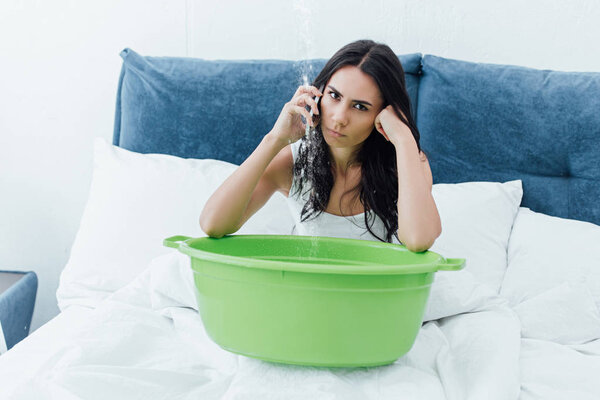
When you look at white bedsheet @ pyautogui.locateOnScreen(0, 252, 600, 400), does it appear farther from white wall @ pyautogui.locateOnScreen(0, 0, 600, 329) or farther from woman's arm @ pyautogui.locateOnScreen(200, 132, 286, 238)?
white wall @ pyautogui.locateOnScreen(0, 0, 600, 329)

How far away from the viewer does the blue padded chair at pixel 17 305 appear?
172 centimetres

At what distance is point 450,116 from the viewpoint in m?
1.78

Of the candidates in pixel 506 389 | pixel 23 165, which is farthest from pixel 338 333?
pixel 23 165

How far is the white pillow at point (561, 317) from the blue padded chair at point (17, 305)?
128cm

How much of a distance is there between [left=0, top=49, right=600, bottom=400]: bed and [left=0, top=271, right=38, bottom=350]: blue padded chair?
0.27m

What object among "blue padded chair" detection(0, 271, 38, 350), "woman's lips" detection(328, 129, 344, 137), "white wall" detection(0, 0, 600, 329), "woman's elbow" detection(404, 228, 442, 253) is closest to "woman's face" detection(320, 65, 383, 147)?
"woman's lips" detection(328, 129, 344, 137)

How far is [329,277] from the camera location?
0.91m

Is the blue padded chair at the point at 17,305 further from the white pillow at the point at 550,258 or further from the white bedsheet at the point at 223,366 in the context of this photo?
the white pillow at the point at 550,258

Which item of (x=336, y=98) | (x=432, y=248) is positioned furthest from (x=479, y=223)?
(x=336, y=98)

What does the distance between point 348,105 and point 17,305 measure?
112cm

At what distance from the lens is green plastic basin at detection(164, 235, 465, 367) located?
3.01 ft

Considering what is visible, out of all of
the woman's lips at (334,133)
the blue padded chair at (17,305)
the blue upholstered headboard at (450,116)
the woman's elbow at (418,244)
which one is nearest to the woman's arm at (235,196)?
the woman's lips at (334,133)

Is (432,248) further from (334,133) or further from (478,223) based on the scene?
(334,133)

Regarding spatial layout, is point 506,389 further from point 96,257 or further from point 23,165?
point 23,165
